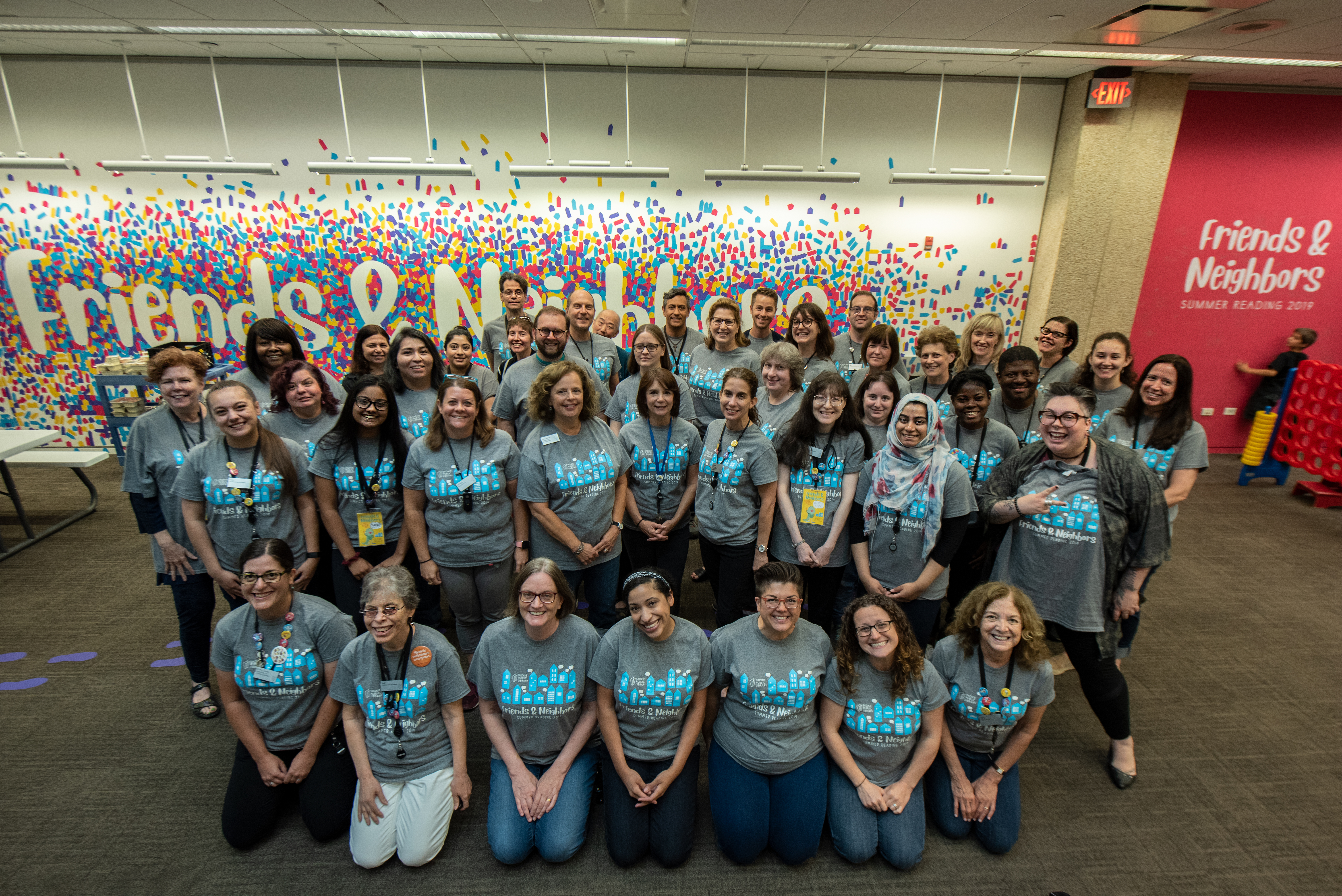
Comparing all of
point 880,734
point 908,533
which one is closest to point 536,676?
point 880,734

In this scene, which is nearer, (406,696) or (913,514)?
(406,696)

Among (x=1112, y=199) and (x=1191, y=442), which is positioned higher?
(x=1112, y=199)

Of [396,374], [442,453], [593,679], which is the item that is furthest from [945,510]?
[396,374]

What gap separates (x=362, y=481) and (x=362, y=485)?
0.08 feet

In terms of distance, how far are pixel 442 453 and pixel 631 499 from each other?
936 millimetres

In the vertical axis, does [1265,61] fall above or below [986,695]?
above

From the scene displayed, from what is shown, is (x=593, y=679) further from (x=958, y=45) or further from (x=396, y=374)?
(x=958, y=45)

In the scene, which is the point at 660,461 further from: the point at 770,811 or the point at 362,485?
the point at 770,811

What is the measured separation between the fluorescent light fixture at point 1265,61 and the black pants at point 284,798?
740 centimetres

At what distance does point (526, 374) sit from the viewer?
3.59 m

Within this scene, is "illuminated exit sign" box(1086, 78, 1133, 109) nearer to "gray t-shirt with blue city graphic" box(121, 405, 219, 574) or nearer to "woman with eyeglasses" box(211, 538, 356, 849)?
"woman with eyeglasses" box(211, 538, 356, 849)

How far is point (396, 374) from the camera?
3223 millimetres

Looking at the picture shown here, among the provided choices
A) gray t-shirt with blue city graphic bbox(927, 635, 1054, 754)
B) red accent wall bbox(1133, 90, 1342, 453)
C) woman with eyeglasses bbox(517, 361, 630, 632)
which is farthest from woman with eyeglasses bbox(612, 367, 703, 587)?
red accent wall bbox(1133, 90, 1342, 453)

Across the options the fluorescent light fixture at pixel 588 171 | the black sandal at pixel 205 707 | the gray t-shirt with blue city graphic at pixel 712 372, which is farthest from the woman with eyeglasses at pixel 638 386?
the black sandal at pixel 205 707
